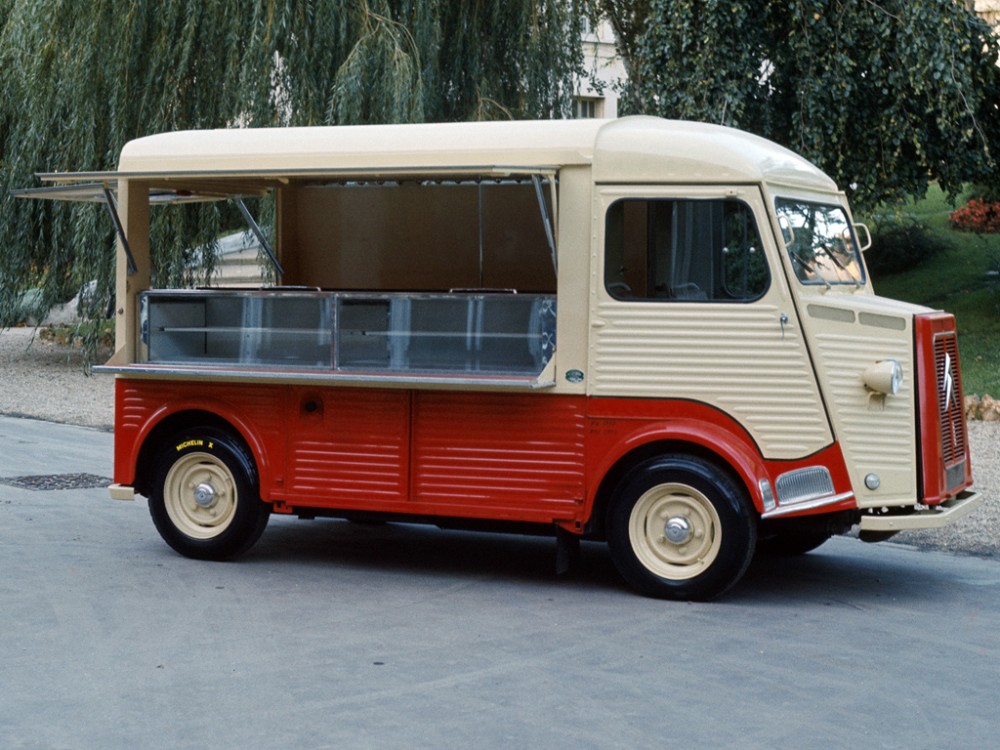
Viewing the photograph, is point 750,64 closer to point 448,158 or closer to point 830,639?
point 448,158

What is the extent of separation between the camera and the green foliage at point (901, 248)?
26.2m

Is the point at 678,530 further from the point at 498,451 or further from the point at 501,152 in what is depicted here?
the point at 501,152

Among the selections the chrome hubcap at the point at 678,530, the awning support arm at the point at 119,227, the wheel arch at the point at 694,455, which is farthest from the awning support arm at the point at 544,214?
the awning support arm at the point at 119,227

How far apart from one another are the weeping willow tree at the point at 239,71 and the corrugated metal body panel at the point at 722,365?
7.89 metres

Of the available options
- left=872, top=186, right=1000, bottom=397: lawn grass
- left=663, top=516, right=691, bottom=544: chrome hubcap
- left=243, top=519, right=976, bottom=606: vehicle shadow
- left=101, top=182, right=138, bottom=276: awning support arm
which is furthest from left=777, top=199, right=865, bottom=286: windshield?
left=872, top=186, right=1000, bottom=397: lawn grass

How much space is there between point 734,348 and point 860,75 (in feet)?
36.4

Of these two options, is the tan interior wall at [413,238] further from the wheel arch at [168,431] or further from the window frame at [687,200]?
the wheel arch at [168,431]

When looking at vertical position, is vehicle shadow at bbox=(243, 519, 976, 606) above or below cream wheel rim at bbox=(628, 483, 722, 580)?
below

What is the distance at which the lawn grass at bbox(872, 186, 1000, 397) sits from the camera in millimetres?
18875

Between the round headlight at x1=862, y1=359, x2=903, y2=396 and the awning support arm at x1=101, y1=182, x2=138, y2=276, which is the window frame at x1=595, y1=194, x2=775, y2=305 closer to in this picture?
the round headlight at x1=862, y1=359, x2=903, y2=396

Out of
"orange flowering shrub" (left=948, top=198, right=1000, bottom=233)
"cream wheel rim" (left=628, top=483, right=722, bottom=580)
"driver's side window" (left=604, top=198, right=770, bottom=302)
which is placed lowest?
"cream wheel rim" (left=628, top=483, right=722, bottom=580)

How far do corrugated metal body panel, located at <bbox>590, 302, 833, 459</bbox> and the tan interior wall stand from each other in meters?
1.87

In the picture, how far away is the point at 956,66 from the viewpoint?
16.8 metres

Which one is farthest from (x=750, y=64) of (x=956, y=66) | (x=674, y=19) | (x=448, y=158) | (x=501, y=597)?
(x=501, y=597)
